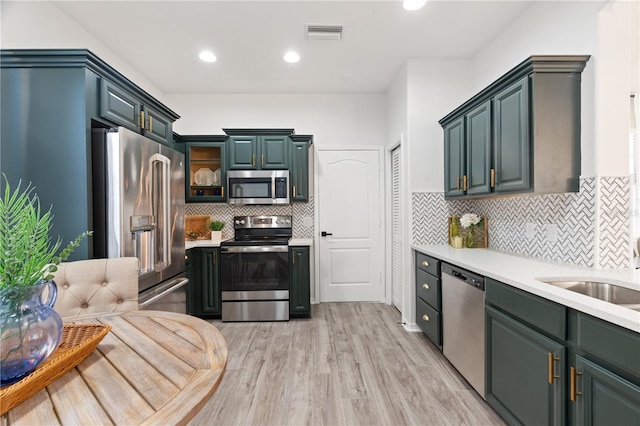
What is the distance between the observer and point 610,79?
6.04ft

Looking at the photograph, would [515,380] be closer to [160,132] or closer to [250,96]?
[160,132]

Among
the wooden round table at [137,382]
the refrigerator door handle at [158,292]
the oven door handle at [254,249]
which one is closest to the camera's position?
the wooden round table at [137,382]

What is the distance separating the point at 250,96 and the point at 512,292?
3808 mm

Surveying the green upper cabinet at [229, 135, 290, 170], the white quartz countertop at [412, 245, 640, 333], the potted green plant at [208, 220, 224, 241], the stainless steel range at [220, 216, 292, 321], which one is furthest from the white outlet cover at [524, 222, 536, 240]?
the potted green plant at [208, 220, 224, 241]

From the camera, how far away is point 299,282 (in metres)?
3.62

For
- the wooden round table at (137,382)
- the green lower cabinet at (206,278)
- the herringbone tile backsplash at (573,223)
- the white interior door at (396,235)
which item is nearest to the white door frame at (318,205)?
the white interior door at (396,235)

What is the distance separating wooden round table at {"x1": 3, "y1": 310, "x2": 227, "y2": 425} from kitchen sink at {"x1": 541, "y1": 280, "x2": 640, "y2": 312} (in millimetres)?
1790

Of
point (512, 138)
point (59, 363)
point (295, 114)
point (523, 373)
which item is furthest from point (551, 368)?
point (295, 114)

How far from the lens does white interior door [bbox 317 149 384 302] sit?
4.25 metres

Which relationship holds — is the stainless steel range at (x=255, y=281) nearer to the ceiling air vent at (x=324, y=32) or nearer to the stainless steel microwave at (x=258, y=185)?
the stainless steel microwave at (x=258, y=185)

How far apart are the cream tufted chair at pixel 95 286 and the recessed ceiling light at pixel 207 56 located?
2.36 m

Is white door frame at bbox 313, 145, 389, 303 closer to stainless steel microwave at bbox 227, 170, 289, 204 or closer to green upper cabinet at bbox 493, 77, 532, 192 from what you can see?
stainless steel microwave at bbox 227, 170, 289, 204

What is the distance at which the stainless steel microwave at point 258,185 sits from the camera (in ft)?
12.7

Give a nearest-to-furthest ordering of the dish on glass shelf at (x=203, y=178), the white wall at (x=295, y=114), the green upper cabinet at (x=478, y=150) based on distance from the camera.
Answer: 1. the green upper cabinet at (x=478, y=150)
2. the dish on glass shelf at (x=203, y=178)
3. the white wall at (x=295, y=114)
